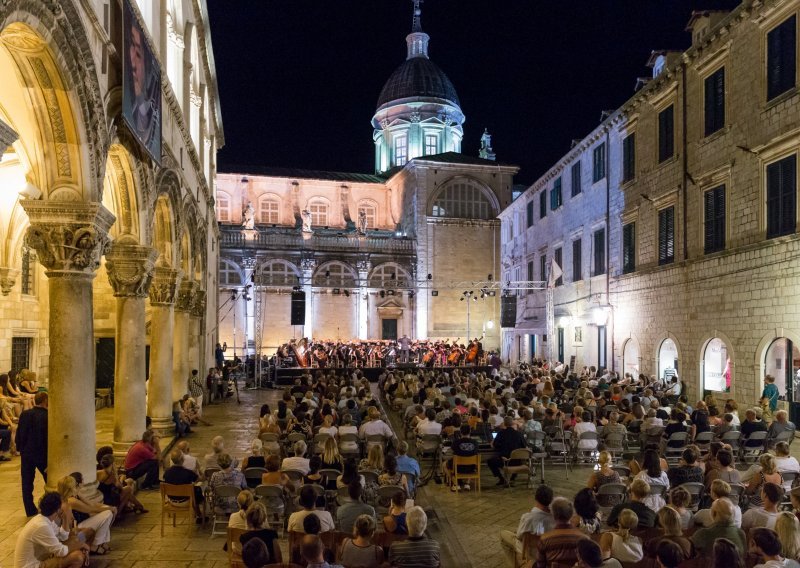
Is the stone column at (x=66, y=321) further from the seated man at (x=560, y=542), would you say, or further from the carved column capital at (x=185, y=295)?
the carved column capital at (x=185, y=295)

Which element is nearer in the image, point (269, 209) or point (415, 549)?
point (415, 549)

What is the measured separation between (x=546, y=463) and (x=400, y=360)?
2235cm

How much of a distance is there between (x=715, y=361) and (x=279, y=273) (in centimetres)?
2835

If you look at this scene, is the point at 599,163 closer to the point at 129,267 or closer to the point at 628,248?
the point at 628,248

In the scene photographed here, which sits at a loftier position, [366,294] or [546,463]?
[366,294]

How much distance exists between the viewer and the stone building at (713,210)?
1608cm

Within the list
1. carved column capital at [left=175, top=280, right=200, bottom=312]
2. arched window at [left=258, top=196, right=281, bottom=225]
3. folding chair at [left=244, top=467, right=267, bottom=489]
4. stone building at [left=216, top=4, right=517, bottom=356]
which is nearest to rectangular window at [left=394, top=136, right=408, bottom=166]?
stone building at [left=216, top=4, right=517, bottom=356]

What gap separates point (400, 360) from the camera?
35.3 metres

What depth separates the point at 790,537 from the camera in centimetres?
541

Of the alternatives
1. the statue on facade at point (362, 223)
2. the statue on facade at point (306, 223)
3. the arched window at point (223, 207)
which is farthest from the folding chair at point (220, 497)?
the arched window at point (223, 207)

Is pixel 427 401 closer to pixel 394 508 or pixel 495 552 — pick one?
pixel 495 552

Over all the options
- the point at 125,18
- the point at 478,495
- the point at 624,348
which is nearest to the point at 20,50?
the point at 125,18

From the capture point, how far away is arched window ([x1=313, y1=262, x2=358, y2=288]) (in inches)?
1711


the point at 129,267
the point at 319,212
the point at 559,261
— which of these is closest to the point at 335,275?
the point at 319,212
